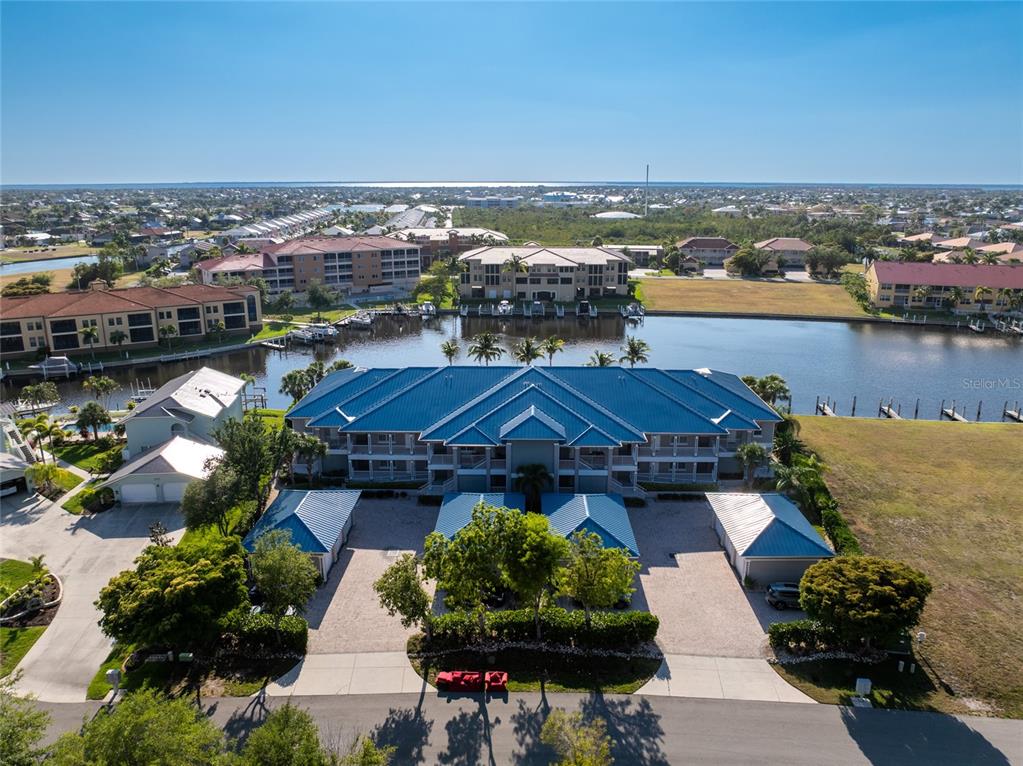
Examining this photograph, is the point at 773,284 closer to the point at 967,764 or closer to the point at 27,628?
the point at 967,764

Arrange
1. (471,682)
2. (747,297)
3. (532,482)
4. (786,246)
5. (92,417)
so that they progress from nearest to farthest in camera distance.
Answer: (471,682), (532,482), (92,417), (747,297), (786,246)

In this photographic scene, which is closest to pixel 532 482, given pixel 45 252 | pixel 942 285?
pixel 942 285

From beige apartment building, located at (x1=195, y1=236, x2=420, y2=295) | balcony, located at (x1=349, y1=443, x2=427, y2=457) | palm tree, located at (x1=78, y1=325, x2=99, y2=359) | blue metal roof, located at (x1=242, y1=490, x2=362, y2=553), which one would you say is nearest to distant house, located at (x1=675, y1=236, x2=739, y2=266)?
beige apartment building, located at (x1=195, y1=236, x2=420, y2=295)

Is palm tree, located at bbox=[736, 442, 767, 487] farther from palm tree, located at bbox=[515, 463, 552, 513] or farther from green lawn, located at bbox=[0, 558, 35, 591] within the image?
green lawn, located at bbox=[0, 558, 35, 591]

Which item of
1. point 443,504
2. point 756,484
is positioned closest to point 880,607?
point 756,484

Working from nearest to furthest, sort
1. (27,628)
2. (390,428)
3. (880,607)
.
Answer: (880,607) < (27,628) < (390,428)

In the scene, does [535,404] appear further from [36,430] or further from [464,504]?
[36,430]
